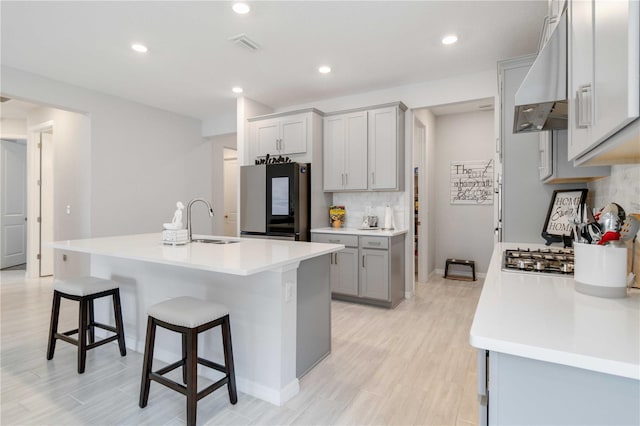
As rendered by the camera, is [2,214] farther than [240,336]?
Yes

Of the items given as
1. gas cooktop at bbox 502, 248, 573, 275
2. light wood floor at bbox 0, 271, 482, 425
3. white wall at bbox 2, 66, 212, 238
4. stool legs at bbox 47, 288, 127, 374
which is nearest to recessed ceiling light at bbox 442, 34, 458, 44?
gas cooktop at bbox 502, 248, 573, 275

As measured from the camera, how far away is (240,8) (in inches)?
97.0

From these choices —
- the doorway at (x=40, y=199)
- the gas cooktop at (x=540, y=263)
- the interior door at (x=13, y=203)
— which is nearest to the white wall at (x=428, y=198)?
the gas cooktop at (x=540, y=263)

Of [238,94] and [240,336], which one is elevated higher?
[238,94]

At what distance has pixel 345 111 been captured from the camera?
4.23 metres

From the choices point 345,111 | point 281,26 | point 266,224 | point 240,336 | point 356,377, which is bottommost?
point 356,377

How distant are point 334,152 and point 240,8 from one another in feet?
7.13

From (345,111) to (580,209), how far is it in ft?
9.42

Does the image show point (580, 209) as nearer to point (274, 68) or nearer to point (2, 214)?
point (274, 68)

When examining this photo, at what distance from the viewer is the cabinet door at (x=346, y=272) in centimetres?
390

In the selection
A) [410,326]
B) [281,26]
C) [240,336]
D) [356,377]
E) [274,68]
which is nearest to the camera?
[240,336]

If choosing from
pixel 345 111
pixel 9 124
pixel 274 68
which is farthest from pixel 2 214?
pixel 345 111

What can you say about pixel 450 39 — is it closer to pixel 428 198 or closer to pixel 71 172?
pixel 428 198

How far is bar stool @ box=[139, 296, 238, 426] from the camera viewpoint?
1696 mm
